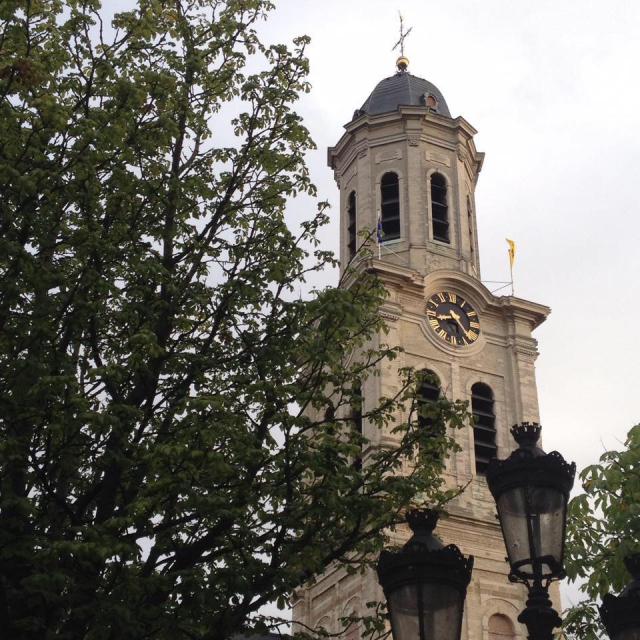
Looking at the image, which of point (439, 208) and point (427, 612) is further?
point (439, 208)

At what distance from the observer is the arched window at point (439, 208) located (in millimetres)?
41438

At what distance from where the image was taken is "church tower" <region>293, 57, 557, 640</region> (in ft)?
111

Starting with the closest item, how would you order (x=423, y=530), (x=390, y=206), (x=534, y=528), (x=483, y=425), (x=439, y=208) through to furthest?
(x=534, y=528) < (x=423, y=530) < (x=483, y=425) < (x=390, y=206) < (x=439, y=208)

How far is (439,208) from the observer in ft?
138

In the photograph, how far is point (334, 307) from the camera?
38.3ft

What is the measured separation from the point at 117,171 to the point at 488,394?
27.4 m

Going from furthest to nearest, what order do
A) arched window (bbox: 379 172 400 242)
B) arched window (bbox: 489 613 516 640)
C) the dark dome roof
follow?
the dark dome roof
arched window (bbox: 379 172 400 242)
arched window (bbox: 489 613 516 640)

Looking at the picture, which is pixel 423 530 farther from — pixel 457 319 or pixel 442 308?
pixel 457 319

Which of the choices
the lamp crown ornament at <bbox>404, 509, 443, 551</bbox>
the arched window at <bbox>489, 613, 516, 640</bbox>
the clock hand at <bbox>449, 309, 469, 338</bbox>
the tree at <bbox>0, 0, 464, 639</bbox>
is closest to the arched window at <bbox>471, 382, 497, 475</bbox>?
the clock hand at <bbox>449, 309, 469, 338</bbox>

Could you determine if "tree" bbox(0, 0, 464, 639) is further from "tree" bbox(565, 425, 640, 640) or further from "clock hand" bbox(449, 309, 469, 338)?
"clock hand" bbox(449, 309, 469, 338)

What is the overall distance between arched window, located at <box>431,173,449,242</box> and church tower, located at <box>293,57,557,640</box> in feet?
0.15

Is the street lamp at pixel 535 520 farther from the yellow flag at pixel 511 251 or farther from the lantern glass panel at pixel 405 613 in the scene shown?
the yellow flag at pixel 511 251

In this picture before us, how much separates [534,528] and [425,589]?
3.47ft

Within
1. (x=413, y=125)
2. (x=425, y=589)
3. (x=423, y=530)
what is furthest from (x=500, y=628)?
(x=425, y=589)
